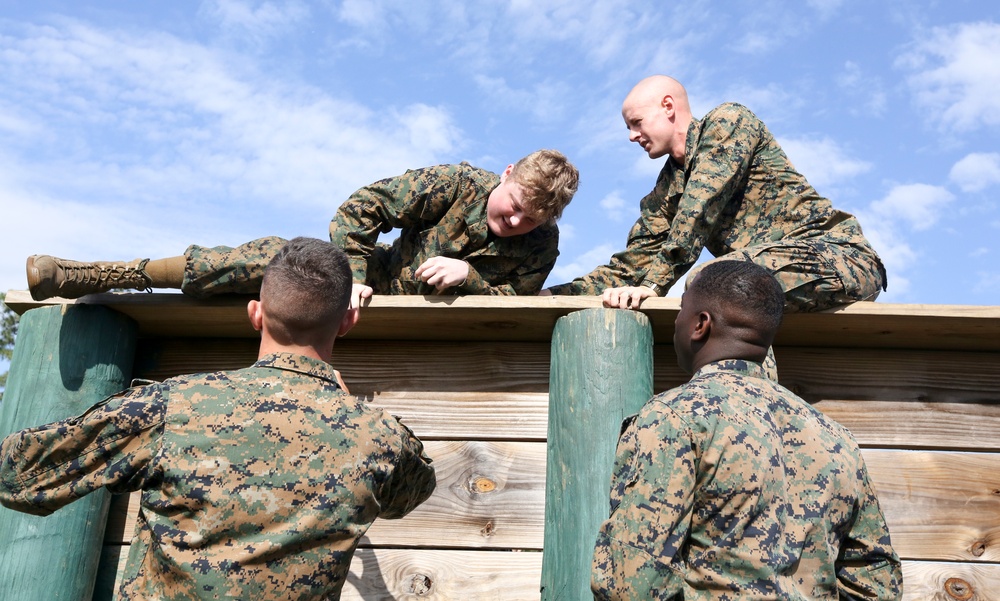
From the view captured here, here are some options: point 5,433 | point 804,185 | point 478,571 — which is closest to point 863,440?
point 804,185

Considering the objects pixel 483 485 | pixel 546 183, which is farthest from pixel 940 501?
pixel 546 183

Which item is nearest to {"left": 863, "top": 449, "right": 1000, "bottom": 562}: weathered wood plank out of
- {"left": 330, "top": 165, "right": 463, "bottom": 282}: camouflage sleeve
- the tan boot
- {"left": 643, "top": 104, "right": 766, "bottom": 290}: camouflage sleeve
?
{"left": 643, "top": 104, "right": 766, "bottom": 290}: camouflage sleeve

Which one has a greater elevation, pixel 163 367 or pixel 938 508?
pixel 163 367

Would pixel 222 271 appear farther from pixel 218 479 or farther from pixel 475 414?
pixel 218 479

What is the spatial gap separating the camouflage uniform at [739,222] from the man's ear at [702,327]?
44.5 inches

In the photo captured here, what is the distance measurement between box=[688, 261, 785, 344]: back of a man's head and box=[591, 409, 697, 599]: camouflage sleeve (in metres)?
0.41

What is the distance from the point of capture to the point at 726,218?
13.9 ft

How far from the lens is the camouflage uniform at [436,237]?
13.1ft

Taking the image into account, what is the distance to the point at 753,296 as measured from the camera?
7.82ft

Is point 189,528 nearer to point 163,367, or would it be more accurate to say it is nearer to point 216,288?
point 216,288

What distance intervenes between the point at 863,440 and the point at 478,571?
1625 mm

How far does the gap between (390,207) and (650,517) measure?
2377 millimetres

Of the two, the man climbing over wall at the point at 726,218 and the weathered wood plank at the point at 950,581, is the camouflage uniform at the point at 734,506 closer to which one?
the man climbing over wall at the point at 726,218

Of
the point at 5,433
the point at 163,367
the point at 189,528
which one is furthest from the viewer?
the point at 163,367
